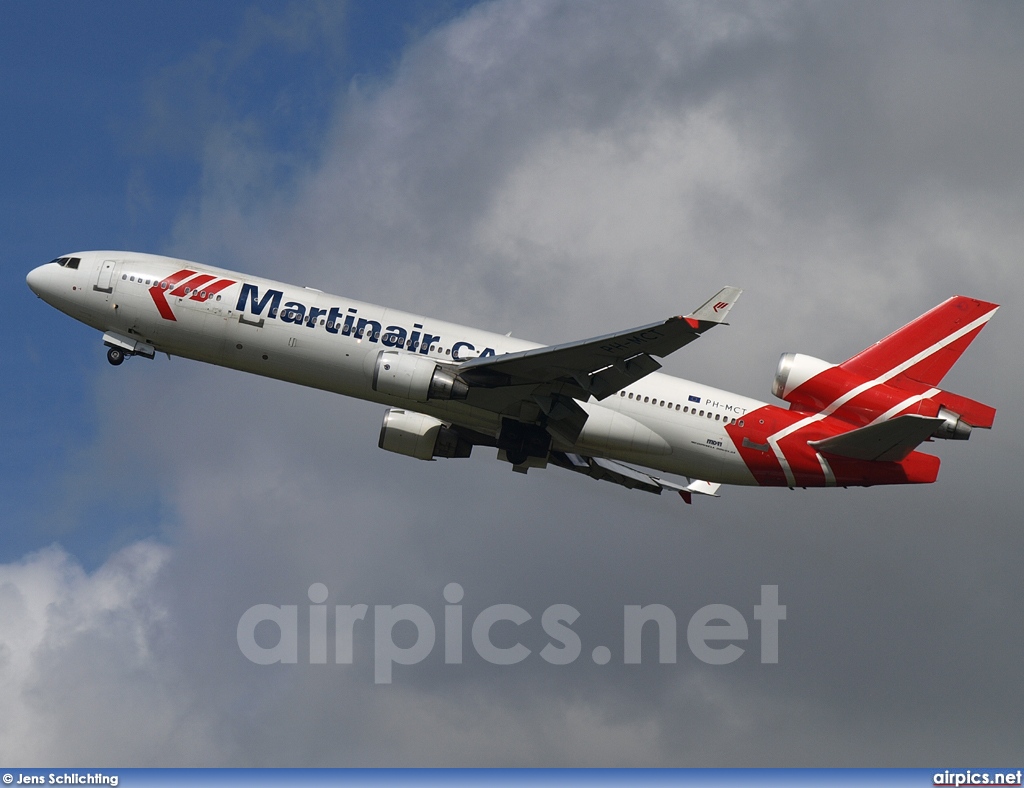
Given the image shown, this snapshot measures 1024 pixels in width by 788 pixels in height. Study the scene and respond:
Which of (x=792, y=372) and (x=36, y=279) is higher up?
(x=36, y=279)

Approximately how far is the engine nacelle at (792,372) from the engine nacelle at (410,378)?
40.4 ft

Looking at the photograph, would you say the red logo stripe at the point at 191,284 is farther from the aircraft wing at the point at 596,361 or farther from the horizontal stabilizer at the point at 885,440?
the horizontal stabilizer at the point at 885,440

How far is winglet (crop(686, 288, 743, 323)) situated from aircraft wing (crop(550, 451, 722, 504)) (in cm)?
1166

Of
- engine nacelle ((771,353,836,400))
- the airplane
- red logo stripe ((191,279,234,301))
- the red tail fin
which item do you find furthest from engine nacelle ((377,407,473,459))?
the red tail fin

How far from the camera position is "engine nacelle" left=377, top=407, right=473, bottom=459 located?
47.6 meters

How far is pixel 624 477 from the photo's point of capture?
2013 inches

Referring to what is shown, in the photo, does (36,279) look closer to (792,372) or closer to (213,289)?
(213,289)

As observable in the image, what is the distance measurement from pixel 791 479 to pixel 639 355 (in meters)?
9.03

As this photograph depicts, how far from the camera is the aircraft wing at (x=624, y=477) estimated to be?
48.2 metres

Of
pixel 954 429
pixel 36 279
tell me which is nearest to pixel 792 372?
pixel 954 429

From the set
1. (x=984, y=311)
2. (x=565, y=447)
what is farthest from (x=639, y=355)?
(x=984, y=311)

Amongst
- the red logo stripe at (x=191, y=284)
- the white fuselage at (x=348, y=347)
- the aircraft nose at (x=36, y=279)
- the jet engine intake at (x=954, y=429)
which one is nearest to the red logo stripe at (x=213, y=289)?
the white fuselage at (x=348, y=347)

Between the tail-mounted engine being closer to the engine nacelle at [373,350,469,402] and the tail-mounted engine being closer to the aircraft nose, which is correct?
the engine nacelle at [373,350,469,402]

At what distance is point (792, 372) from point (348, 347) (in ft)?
53.8
